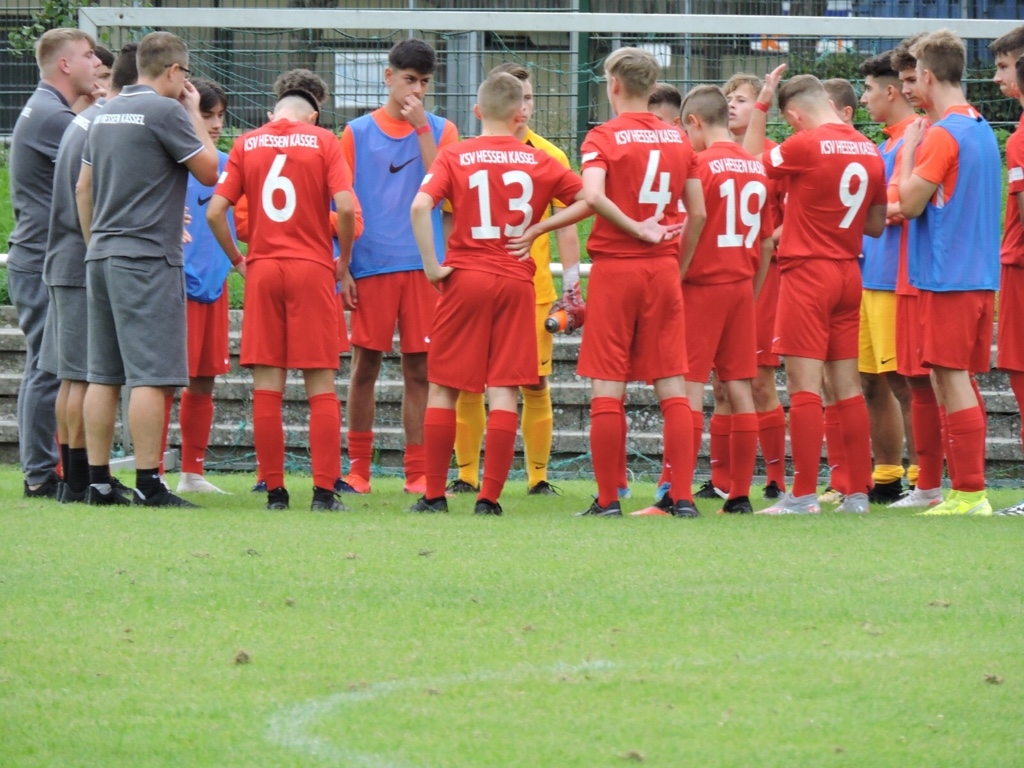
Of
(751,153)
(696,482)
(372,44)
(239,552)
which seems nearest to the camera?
(239,552)

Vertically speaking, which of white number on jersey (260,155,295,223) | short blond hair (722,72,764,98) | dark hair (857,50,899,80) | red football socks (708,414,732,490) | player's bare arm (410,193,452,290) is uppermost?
dark hair (857,50,899,80)

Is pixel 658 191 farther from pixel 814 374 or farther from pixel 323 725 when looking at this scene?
pixel 323 725

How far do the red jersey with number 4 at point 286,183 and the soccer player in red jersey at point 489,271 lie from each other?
0.60 metres

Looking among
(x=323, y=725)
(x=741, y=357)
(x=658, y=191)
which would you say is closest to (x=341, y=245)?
(x=658, y=191)

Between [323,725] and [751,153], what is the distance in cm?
530

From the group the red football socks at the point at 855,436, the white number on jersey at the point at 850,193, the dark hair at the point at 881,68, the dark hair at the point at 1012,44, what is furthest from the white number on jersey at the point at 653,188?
the dark hair at the point at 1012,44

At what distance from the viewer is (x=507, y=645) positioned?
4434 mm

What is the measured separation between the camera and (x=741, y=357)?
778 cm

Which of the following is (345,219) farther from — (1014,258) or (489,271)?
(1014,258)

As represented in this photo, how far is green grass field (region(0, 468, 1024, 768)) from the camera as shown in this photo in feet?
11.6

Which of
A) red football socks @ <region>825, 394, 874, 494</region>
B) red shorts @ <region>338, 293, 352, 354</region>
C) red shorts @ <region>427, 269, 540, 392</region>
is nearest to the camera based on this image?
red shorts @ <region>427, 269, 540, 392</region>

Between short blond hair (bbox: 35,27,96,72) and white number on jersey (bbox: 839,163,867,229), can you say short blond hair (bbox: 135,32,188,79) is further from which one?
white number on jersey (bbox: 839,163,867,229)

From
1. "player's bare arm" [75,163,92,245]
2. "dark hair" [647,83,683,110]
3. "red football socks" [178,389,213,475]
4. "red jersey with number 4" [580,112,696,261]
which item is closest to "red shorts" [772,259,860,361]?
"red jersey with number 4" [580,112,696,261]

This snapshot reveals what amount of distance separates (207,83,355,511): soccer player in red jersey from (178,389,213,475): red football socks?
138cm
